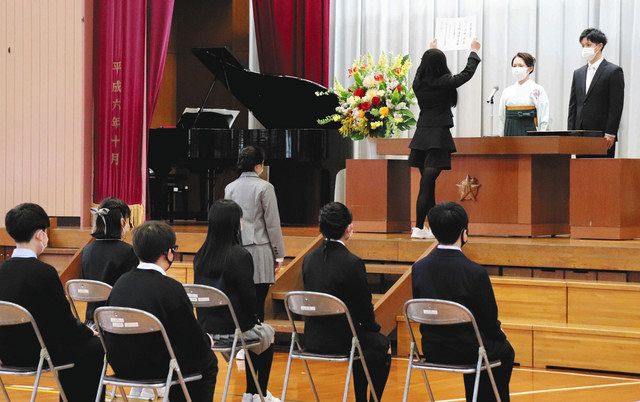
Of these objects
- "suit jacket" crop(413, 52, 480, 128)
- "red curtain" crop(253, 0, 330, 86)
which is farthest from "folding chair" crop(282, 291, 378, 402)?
"red curtain" crop(253, 0, 330, 86)

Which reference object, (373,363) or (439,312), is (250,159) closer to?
(373,363)

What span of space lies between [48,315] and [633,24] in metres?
6.91

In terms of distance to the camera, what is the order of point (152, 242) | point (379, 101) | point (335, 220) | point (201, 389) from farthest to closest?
point (379, 101), point (335, 220), point (201, 389), point (152, 242)

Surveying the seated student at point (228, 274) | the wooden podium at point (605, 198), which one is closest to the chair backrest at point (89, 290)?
the seated student at point (228, 274)

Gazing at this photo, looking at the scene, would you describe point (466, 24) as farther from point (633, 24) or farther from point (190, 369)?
point (190, 369)

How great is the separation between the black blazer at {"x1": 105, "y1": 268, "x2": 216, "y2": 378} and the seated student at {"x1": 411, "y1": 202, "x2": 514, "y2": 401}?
1056mm

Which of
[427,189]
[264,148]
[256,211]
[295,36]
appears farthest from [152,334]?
[295,36]

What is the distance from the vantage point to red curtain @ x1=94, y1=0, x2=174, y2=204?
1077 cm

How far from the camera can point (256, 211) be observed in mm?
6695

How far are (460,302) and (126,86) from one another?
22.0ft

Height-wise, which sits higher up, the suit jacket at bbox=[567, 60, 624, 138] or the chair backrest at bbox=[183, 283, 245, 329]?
the suit jacket at bbox=[567, 60, 624, 138]

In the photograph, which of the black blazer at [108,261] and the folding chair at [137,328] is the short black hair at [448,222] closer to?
the folding chair at [137,328]

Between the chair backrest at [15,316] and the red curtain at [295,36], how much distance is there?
7.39 m

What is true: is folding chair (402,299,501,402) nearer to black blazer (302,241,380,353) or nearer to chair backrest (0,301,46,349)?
black blazer (302,241,380,353)
